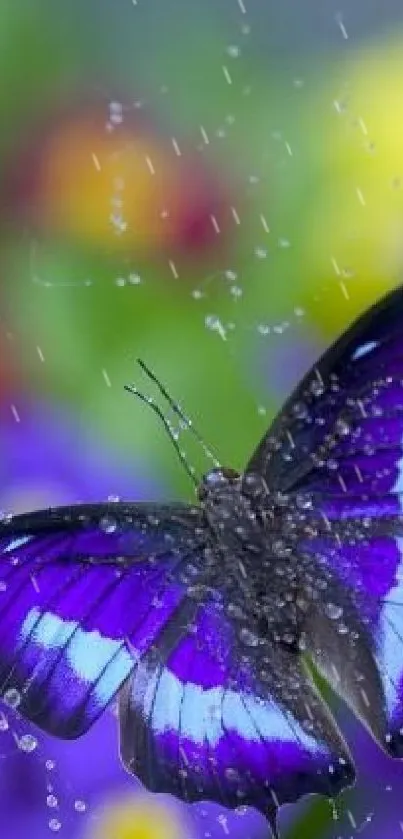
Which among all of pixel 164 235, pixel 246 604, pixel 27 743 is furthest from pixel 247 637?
pixel 164 235

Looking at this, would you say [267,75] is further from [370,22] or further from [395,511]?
[395,511]

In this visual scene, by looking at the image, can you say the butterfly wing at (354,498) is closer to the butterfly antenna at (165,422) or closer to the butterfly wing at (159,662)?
the butterfly wing at (159,662)

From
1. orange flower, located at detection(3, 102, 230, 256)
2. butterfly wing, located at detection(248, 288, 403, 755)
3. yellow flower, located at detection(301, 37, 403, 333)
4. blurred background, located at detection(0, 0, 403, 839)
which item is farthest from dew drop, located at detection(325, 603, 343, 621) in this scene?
orange flower, located at detection(3, 102, 230, 256)

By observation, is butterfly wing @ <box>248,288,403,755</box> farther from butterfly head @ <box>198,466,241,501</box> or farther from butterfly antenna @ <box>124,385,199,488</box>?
butterfly antenna @ <box>124,385,199,488</box>

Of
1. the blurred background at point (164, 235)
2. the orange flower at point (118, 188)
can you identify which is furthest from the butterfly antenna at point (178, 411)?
the orange flower at point (118, 188)

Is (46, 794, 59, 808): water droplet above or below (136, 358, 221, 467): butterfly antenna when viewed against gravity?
below

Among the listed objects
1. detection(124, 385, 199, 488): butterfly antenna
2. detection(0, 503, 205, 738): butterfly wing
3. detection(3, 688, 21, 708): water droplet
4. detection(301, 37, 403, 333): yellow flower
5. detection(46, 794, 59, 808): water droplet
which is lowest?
detection(46, 794, 59, 808): water droplet

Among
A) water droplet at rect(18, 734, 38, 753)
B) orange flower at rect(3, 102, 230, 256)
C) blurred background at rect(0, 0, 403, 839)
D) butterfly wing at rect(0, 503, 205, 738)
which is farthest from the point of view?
orange flower at rect(3, 102, 230, 256)
